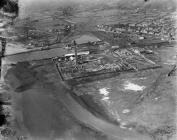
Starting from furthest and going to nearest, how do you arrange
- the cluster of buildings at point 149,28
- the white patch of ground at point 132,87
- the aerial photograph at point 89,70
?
the cluster of buildings at point 149,28 < the white patch of ground at point 132,87 < the aerial photograph at point 89,70

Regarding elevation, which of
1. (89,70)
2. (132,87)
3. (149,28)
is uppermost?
(149,28)

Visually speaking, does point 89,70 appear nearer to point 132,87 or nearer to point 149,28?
point 132,87

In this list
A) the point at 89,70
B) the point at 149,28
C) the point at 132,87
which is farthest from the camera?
the point at 149,28

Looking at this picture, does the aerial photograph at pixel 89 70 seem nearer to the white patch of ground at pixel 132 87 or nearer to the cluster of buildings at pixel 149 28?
the white patch of ground at pixel 132 87

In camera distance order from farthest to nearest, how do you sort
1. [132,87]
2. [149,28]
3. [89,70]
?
[149,28] → [89,70] → [132,87]

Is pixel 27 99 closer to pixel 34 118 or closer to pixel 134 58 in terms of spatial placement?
pixel 34 118

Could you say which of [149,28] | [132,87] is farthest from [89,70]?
[149,28]

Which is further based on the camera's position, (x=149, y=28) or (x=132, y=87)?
(x=149, y=28)

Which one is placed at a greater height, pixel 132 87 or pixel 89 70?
pixel 89 70

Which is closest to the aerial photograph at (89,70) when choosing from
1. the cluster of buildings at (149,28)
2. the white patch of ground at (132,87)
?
the white patch of ground at (132,87)
